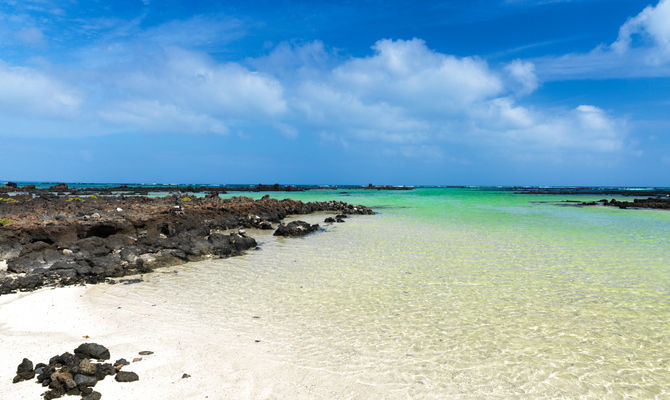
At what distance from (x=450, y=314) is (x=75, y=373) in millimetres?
6322

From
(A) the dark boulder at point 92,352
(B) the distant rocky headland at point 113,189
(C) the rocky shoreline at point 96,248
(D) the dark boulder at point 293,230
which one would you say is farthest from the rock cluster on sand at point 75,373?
(B) the distant rocky headland at point 113,189

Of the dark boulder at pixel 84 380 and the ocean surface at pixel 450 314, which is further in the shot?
the ocean surface at pixel 450 314

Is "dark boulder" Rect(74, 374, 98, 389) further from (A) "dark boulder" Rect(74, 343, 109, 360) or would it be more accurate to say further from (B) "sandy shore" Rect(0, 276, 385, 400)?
(A) "dark boulder" Rect(74, 343, 109, 360)

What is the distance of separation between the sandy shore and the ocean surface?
0.26m

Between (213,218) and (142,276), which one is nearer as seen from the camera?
(142,276)

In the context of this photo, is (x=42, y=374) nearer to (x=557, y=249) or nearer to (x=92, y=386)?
(x=92, y=386)

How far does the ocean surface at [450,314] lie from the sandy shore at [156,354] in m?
0.26

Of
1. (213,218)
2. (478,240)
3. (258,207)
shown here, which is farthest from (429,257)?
(258,207)

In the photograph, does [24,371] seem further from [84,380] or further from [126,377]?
[126,377]

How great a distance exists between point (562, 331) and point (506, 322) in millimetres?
916

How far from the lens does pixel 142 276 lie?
10586 millimetres

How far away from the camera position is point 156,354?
561 cm

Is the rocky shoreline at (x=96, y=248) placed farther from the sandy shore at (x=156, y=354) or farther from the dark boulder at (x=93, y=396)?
the dark boulder at (x=93, y=396)

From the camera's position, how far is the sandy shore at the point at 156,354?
4675 millimetres
